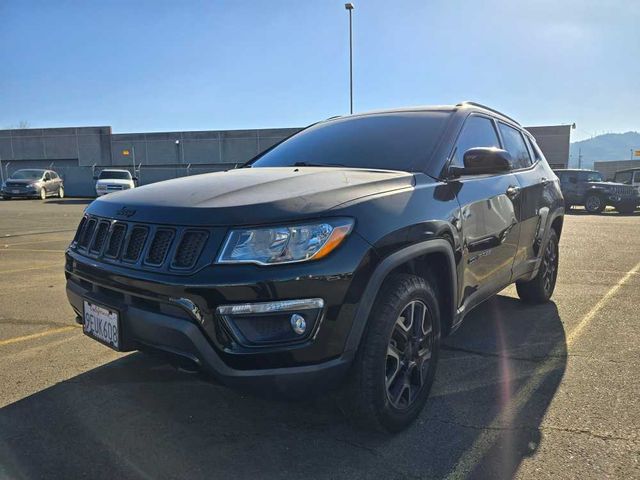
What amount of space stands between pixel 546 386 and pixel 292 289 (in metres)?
2.07

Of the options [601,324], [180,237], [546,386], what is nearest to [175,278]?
[180,237]

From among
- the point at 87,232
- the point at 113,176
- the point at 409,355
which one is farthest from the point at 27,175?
the point at 409,355

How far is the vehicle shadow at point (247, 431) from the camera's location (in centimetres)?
243

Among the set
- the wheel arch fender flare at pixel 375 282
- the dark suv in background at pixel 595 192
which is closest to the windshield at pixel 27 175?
the dark suv in background at pixel 595 192

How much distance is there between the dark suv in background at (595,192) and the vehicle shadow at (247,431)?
1793cm

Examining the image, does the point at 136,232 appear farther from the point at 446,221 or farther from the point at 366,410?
the point at 446,221

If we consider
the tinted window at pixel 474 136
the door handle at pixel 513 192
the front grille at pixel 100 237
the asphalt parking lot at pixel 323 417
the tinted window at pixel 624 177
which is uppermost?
the tinted window at pixel 474 136

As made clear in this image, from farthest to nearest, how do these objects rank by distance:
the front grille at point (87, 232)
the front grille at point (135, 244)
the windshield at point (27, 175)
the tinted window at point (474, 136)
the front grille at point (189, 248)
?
the windshield at point (27, 175) < the tinted window at point (474, 136) < the front grille at point (87, 232) < the front grille at point (135, 244) < the front grille at point (189, 248)

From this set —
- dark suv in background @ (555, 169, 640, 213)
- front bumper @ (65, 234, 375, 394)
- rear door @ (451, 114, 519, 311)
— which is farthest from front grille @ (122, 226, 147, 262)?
dark suv in background @ (555, 169, 640, 213)

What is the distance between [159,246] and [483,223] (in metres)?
2.11

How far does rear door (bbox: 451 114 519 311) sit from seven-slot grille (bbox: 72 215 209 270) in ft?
5.52

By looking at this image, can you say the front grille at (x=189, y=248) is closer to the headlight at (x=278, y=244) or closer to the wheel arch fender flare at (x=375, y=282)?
the headlight at (x=278, y=244)

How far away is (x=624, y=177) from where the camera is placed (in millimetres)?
21016

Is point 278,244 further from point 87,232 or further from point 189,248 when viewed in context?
point 87,232
